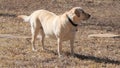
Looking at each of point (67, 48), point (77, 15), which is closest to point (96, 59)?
point (77, 15)

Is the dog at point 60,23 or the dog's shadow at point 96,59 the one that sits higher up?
the dog at point 60,23

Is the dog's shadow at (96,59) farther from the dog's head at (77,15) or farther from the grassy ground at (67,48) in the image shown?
the dog's head at (77,15)

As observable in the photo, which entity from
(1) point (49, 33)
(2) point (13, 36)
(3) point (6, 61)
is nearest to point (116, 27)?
(2) point (13, 36)

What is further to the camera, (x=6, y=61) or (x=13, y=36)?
(x=13, y=36)

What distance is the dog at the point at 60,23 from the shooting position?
905 cm

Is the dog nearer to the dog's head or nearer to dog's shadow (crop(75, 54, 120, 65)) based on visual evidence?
the dog's head

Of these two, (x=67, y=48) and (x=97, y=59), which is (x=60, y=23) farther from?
(x=67, y=48)

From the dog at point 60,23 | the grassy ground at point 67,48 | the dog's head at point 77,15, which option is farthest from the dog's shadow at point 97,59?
the dog's head at point 77,15

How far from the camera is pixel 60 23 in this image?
30.3 ft

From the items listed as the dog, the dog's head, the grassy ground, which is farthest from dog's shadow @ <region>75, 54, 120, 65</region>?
the dog's head

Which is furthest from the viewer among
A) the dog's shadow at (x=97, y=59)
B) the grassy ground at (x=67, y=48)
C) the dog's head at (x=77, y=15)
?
the dog's shadow at (x=97, y=59)

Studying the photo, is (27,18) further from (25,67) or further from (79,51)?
(25,67)

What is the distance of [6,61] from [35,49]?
5.17 ft

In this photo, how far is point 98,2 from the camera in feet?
66.7
